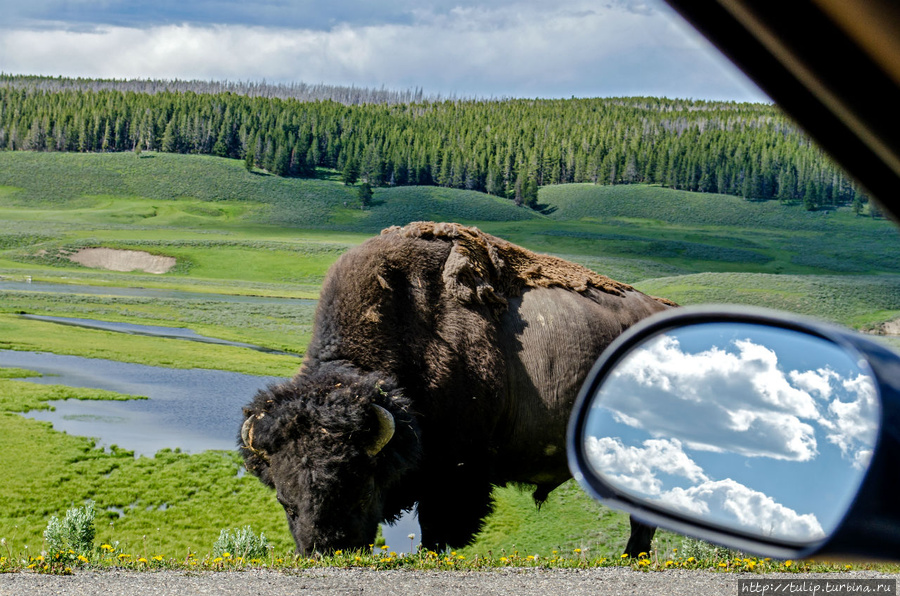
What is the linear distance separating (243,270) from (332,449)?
75.8m

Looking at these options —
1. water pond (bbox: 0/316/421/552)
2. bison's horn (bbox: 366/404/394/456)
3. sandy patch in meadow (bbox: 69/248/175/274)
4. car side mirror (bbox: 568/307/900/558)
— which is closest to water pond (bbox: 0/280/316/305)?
sandy patch in meadow (bbox: 69/248/175/274)

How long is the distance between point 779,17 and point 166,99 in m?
195

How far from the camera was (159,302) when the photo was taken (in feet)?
165

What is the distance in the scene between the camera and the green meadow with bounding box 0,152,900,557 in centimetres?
1388

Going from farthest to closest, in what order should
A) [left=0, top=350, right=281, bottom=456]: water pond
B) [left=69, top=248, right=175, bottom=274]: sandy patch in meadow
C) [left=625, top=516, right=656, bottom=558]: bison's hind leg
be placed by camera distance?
[left=69, top=248, right=175, bottom=274]: sandy patch in meadow
[left=0, top=350, right=281, bottom=456]: water pond
[left=625, top=516, right=656, bottom=558]: bison's hind leg

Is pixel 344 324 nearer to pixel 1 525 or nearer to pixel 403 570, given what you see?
pixel 403 570

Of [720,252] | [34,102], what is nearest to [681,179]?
[720,252]

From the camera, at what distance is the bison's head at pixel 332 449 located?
6.17m

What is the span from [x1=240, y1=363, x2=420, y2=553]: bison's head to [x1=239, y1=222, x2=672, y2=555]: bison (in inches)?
0.5

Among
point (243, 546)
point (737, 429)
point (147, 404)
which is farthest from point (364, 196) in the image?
point (737, 429)

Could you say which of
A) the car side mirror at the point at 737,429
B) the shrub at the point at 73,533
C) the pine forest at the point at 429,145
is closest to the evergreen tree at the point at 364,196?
the pine forest at the point at 429,145

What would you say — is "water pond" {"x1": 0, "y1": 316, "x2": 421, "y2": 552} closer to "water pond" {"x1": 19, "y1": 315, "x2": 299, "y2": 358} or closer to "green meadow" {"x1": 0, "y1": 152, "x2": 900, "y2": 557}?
"green meadow" {"x1": 0, "y1": 152, "x2": 900, "y2": 557}

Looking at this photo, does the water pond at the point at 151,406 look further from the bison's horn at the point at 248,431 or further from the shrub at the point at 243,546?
the bison's horn at the point at 248,431

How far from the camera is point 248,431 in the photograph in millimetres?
6703
